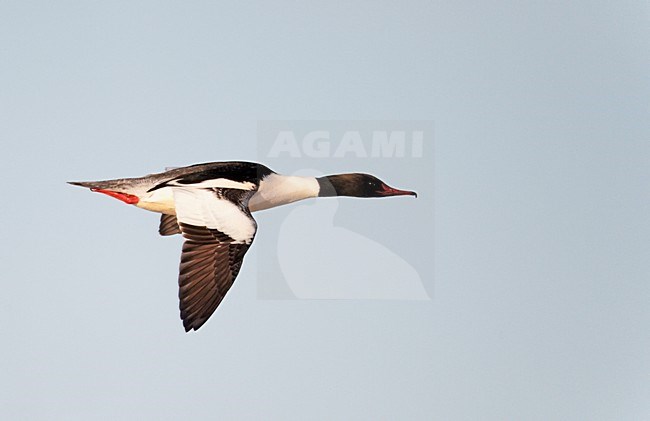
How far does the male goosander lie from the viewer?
9383mm

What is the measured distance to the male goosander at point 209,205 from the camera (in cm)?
938

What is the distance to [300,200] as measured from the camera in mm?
11758

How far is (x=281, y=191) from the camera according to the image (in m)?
11.2

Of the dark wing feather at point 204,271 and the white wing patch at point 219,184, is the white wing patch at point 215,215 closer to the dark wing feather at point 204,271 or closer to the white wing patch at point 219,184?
the dark wing feather at point 204,271

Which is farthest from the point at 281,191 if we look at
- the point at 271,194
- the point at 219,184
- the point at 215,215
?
the point at 215,215

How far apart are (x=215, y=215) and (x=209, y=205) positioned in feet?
0.51

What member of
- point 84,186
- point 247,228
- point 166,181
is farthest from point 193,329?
point 84,186

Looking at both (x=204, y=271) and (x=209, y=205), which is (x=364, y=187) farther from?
(x=204, y=271)

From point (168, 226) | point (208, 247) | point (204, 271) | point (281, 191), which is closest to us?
point (204, 271)

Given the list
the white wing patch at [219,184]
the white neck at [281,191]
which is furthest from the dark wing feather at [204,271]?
the white neck at [281,191]

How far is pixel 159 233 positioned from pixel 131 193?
83cm

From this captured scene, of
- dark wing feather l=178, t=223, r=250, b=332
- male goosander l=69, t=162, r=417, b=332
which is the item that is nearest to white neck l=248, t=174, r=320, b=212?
male goosander l=69, t=162, r=417, b=332

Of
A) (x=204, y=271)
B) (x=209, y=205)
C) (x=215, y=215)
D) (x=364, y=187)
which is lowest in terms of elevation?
(x=204, y=271)

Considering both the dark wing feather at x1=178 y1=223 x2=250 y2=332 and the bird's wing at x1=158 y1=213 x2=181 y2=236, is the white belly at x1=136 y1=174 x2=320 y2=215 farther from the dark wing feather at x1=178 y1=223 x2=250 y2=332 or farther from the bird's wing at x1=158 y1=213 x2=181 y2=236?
the dark wing feather at x1=178 y1=223 x2=250 y2=332
